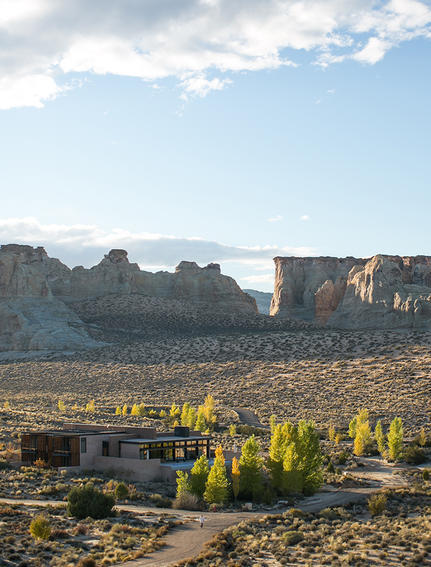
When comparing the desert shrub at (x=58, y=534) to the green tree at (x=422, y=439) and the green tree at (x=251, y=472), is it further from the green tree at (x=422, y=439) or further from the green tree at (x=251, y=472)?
the green tree at (x=422, y=439)

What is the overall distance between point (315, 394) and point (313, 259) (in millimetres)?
87225

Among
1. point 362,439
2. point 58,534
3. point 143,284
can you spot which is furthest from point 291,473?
point 143,284

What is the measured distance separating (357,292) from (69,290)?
168ft

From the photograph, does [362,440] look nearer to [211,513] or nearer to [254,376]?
[211,513]

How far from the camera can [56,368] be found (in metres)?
102

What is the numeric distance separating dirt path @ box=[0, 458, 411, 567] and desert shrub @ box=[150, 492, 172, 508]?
2.05 feet

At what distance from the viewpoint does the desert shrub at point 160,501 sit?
140 feet

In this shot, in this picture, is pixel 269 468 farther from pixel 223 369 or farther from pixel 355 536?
pixel 223 369

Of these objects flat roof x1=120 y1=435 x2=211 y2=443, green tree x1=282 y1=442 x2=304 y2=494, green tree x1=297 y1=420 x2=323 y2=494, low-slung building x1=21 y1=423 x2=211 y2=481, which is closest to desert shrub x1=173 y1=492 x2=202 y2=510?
low-slung building x1=21 y1=423 x2=211 y2=481

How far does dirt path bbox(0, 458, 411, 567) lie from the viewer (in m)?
31.9

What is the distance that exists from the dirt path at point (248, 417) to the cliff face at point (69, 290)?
130ft

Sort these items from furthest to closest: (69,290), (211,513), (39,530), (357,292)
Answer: (69,290), (357,292), (211,513), (39,530)

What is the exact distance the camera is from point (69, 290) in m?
140

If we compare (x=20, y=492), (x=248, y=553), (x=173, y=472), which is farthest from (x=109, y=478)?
(x=248, y=553)
